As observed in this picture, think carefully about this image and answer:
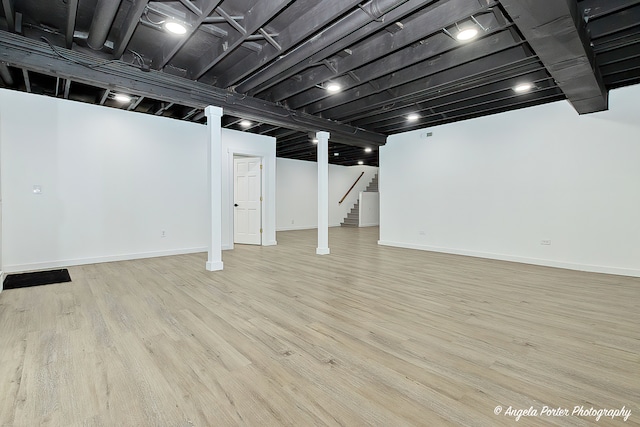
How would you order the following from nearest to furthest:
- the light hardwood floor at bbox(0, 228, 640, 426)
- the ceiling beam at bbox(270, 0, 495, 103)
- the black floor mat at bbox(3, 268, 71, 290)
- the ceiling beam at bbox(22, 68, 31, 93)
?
1. the light hardwood floor at bbox(0, 228, 640, 426)
2. the ceiling beam at bbox(270, 0, 495, 103)
3. the black floor mat at bbox(3, 268, 71, 290)
4. the ceiling beam at bbox(22, 68, 31, 93)

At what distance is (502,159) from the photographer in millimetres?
5629

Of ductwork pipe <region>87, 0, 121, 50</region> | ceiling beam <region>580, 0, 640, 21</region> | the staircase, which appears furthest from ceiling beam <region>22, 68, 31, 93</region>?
Result: the staircase

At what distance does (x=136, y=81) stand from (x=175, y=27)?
1.40 meters

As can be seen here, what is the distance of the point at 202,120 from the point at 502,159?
6.06 m

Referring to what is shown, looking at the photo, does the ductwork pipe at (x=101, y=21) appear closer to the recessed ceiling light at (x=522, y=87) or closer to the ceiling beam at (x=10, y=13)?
the ceiling beam at (x=10, y=13)

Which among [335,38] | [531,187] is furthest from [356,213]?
[335,38]

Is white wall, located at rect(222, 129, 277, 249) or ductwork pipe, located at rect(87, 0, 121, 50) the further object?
white wall, located at rect(222, 129, 277, 249)

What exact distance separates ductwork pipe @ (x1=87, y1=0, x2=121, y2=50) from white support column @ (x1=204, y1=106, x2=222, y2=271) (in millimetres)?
1591

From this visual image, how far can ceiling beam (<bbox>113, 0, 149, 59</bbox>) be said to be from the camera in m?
2.67

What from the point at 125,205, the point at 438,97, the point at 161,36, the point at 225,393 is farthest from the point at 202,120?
the point at 225,393

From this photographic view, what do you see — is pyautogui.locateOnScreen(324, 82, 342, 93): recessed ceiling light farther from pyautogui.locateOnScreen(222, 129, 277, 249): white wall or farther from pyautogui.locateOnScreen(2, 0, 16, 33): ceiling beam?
pyautogui.locateOnScreen(2, 0, 16, 33): ceiling beam

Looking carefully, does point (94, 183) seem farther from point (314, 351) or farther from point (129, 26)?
point (314, 351)

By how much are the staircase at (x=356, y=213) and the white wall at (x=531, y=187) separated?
16.9 feet

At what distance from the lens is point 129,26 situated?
2957mm
